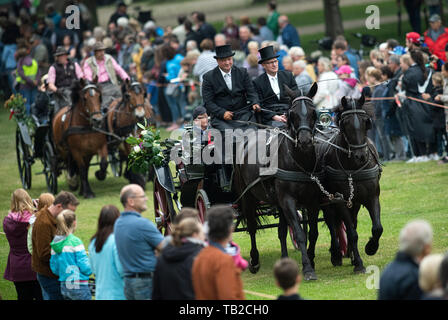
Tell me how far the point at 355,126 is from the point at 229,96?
2.41 metres

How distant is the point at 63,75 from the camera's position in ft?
62.1

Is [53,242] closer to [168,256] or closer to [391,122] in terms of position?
[168,256]

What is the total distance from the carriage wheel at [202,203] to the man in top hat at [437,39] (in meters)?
8.43

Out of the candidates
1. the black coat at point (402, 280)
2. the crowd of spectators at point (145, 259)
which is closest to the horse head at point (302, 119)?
the crowd of spectators at point (145, 259)

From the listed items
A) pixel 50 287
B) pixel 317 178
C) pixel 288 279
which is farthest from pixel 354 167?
pixel 288 279

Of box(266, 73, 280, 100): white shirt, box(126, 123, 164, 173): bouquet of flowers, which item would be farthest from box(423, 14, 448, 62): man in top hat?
box(126, 123, 164, 173): bouquet of flowers

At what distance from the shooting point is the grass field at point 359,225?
10.3 meters

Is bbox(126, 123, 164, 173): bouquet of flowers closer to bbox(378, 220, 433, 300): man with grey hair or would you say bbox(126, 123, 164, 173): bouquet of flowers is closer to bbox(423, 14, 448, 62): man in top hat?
bbox(378, 220, 433, 300): man with grey hair

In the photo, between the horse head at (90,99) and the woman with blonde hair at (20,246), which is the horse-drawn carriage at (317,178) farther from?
the horse head at (90,99)

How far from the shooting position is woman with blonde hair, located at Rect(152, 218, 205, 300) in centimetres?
708

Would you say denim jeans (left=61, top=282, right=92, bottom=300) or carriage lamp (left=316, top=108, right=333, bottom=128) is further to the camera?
carriage lamp (left=316, top=108, right=333, bottom=128)

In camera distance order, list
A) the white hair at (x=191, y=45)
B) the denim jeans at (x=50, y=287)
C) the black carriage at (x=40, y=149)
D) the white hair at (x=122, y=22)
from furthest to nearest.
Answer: the white hair at (x=122, y=22), the white hair at (x=191, y=45), the black carriage at (x=40, y=149), the denim jeans at (x=50, y=287)

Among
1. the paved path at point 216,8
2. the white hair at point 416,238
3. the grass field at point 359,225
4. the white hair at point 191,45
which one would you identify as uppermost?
the paved path at point 216,8
